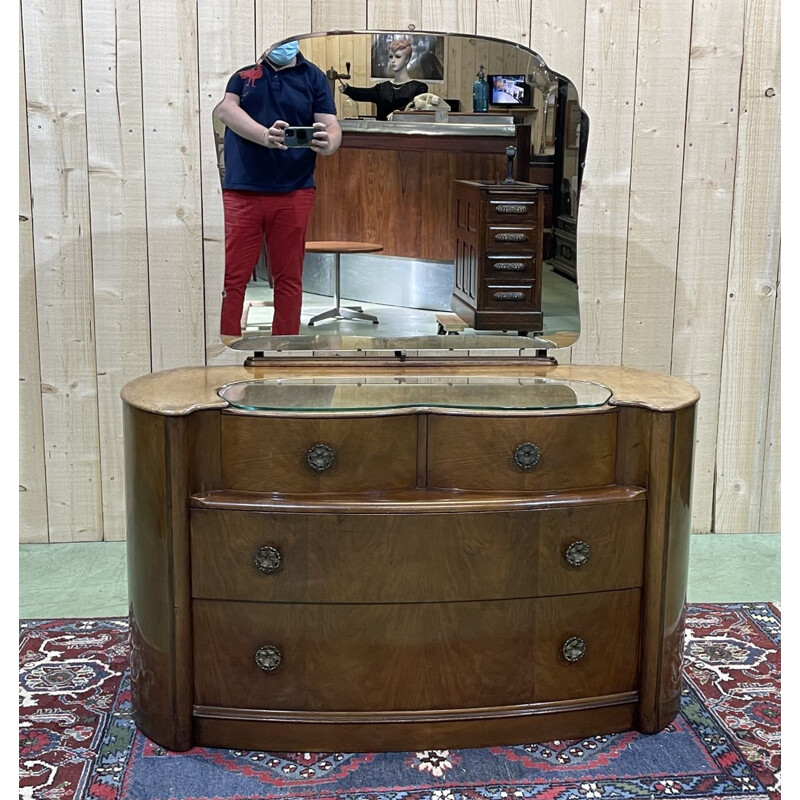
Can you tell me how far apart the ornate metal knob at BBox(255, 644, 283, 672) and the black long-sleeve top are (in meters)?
1.25

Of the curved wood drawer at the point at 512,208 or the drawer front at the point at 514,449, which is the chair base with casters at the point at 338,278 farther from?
the drawer front at the point at 514,449

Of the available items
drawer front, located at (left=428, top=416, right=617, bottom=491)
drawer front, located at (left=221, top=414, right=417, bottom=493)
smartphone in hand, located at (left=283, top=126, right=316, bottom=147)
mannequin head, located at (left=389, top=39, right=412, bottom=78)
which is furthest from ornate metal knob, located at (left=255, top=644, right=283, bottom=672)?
mannequin head, located at (left=389, top=39, right=412, bottom=78)

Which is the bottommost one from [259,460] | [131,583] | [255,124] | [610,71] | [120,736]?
[120,736]

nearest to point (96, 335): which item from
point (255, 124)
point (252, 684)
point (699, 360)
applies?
point (255, 124)

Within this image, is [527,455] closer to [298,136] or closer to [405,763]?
[405,763]

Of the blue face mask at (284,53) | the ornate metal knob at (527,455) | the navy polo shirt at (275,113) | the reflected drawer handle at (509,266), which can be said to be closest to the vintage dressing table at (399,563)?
the ornate metal knob at (527,455)

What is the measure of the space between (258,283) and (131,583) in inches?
31.8

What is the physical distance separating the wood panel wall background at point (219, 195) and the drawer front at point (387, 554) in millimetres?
957

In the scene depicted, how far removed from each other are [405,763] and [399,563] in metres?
0.43

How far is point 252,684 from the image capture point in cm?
211

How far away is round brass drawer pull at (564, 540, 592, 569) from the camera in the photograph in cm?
211

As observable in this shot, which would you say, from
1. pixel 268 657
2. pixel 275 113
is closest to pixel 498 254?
pixel 275 113

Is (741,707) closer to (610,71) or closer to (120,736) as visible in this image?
(120,736)

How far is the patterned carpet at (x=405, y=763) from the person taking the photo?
1996 millimetres
